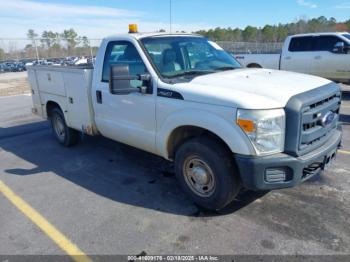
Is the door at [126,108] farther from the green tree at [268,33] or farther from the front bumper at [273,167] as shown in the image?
the green tree at [268,33]

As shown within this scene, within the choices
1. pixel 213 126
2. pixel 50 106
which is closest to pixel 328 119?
pixel 213 126

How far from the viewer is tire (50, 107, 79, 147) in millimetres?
5906

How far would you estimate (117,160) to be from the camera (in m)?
5.30

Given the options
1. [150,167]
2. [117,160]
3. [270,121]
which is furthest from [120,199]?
[270,121]

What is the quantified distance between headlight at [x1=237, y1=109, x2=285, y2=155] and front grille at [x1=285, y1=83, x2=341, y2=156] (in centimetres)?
8

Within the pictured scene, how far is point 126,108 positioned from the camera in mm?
4156

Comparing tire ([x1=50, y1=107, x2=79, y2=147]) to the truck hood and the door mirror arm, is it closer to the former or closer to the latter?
the truck hood

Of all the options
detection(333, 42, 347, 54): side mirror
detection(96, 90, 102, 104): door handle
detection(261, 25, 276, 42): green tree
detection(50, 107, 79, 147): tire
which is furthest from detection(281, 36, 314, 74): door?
detection(261, 25, 276, 42): green tree

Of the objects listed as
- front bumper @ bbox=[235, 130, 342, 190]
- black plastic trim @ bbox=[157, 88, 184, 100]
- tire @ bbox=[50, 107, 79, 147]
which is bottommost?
tire @ bbox=[50, 107, 79, 147]

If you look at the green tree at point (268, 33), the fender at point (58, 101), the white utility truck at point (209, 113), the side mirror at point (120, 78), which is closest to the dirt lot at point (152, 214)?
the white utility truck at point (209, 113)

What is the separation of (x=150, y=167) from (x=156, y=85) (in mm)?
1703

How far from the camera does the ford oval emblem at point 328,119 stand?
3216 millimetres

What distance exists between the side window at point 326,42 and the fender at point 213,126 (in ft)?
29.8

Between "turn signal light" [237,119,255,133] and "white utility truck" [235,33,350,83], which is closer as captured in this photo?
"turn signal light" [237,119,255,133]
